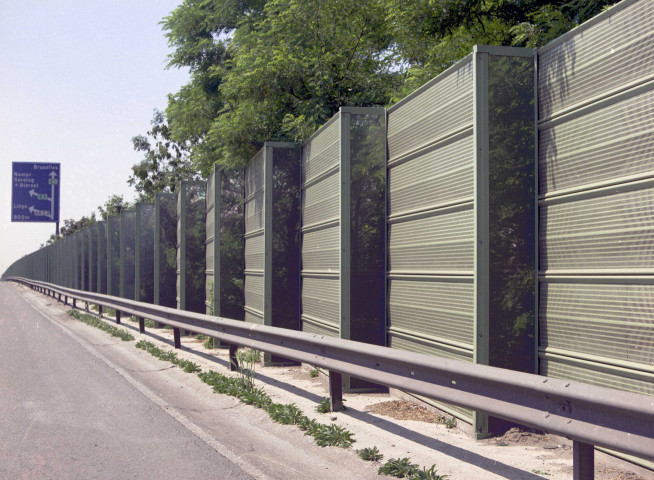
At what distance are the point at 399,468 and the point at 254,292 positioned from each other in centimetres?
811

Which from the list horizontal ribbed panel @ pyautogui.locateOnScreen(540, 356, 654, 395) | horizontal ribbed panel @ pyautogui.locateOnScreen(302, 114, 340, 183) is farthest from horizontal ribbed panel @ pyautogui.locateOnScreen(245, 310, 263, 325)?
horizontal ribbed panel @ pyautogui.locateOnScreen(540, 356, 654, 395)

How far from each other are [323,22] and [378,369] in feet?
41.3

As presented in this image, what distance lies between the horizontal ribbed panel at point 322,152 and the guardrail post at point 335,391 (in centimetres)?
321

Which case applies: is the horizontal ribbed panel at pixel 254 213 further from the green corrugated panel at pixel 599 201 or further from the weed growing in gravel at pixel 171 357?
the green corrugated panel at pixel 599 201

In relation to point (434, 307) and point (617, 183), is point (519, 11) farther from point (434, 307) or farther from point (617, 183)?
point (617, 183)

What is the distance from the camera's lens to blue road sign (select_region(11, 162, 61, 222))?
44.7 metres

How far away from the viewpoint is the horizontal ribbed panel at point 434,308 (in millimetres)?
6484

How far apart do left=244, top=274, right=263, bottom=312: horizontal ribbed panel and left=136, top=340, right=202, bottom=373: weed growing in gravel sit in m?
1.64

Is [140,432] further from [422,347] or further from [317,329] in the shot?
[317,329]

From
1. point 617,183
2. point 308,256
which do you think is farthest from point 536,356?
point 308,256

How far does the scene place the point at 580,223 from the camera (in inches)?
214

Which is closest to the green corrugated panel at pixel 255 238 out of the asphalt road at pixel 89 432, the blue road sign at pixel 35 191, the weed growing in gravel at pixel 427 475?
the asphalt road at pixel 89 432

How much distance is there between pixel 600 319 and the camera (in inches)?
205

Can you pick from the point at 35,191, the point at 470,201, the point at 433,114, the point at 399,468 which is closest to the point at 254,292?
the point at 433,114
